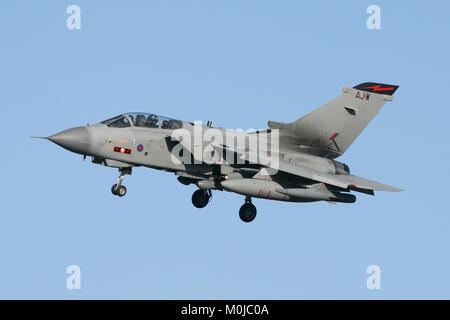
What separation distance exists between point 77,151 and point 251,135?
5954mm

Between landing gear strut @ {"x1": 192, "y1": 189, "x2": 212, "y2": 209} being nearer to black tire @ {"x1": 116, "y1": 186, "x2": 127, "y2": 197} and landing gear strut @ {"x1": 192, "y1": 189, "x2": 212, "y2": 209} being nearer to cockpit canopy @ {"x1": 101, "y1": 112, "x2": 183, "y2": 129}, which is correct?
cockpit canopy @ {"x1": 101, "y1": 112, "x2": 183, "y2": 129}

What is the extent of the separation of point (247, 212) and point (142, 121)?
177 inches

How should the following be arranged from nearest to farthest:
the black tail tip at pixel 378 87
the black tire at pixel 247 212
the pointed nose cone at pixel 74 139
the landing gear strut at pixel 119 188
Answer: the pointed nose cone at pixel 74 139
the landing gear strut at pixel 119 188
the black tire at pixel 247 212
the black tail tip at pixel 378 87

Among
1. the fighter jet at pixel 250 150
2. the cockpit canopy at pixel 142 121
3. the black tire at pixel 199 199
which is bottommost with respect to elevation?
the black tire at pixel 199 199

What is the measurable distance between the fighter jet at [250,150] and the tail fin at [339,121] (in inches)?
1.3

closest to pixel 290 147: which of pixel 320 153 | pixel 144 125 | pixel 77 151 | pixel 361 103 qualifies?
pixel 320 153

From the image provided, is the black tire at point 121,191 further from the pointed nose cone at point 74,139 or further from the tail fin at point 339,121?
the tail fin at point 339,121

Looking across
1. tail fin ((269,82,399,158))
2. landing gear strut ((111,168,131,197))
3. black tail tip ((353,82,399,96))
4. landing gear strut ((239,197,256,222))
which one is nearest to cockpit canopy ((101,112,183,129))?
landing gear strut ((111,168,131,197))

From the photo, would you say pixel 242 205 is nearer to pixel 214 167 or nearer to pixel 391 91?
pixel 214 167

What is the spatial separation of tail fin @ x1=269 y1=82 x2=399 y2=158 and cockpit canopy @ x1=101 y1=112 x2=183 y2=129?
3.55m

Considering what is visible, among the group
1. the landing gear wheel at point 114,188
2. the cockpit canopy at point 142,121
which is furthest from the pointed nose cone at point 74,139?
the landing gear wheel at point 114,188

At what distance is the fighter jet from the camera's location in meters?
22.8

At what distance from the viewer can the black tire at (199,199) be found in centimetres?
2577

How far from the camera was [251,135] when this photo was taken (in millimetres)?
25375
